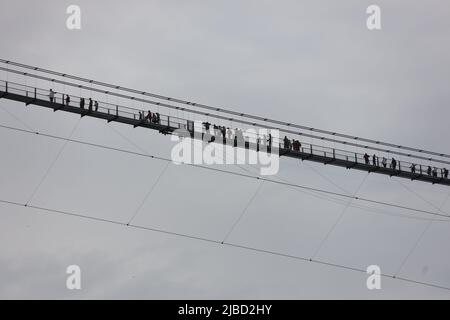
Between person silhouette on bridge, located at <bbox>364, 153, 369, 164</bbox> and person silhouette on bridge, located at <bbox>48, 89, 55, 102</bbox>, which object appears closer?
person silhouette on bridge, located at <bbox>48, 89, 55, 102</bbox>

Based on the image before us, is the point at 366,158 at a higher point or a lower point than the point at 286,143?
lower

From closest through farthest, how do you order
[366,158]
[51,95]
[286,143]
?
1. [51,95]
2. [286,143]
3. [366,158]

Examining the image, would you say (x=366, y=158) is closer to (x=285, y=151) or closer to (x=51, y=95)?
(x=285, y=151)

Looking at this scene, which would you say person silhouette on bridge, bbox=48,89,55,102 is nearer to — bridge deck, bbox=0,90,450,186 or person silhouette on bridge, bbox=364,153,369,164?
bridge deck, bbox=0,90,450,186

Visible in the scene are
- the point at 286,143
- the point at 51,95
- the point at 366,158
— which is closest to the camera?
the point at 51,95

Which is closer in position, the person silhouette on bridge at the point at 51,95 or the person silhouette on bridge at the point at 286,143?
the person silhouette on bridge at the point at 51,95

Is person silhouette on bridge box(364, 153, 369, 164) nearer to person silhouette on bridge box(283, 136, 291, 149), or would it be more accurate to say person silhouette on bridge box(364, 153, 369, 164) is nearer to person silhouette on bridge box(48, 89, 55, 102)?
person silhouette on bridge box(283, 136, 291, 149)

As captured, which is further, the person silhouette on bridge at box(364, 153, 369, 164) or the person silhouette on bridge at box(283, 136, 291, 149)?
the person silhouette on bridge at box(364, 153, 369, 164)

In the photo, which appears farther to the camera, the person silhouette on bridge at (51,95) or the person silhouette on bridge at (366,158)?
the person silhouette on bridge at (366,158)

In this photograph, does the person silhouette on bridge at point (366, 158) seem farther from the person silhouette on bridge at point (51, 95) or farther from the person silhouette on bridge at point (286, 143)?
the person silhouette on bridge at point (51, 95)

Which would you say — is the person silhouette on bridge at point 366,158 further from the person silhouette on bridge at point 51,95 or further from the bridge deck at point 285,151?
the person silhouette on bridge at point 51,95
